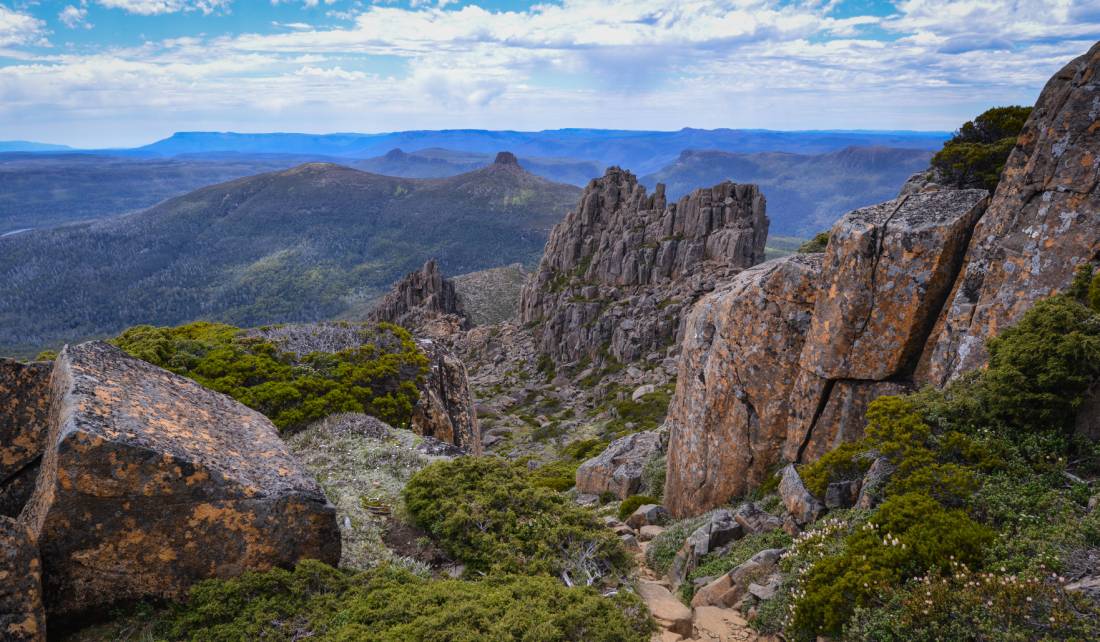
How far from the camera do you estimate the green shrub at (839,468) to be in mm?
13531

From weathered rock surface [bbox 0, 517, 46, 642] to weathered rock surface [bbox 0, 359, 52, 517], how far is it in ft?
9.64

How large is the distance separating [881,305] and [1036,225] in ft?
11.8

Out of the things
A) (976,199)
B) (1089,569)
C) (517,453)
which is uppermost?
(976,199)

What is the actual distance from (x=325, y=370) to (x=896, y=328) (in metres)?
21.2

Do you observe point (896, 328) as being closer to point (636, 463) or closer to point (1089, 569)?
point (1089, 569)

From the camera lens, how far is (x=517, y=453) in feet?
187

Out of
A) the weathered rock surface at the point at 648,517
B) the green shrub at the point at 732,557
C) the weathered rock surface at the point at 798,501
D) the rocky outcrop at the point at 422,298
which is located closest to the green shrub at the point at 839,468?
the weathered rock surface at the point at 798,501

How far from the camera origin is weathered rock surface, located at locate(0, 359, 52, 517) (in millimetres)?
10812

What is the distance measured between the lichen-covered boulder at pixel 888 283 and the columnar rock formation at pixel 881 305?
0.03 m

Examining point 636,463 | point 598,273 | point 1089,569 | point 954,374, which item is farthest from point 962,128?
point 598,273

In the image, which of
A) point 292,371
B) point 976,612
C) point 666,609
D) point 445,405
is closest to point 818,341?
point 666,609

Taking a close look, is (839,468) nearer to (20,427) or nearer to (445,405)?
(20,427)

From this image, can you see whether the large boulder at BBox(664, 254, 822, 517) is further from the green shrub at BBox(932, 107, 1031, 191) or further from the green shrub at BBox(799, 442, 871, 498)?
the green shrub at BBox(932, 107, 1031, 191)

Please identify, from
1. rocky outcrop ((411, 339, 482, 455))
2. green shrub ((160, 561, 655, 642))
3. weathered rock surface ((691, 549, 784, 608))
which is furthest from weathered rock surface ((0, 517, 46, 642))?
rocky outcrop ((411, 339, 482, 455))
